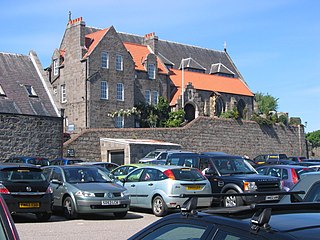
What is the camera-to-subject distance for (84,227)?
1462 cm

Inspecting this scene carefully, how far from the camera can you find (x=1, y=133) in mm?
38312

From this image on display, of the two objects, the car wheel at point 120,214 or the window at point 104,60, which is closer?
the car wheel at point 120,214

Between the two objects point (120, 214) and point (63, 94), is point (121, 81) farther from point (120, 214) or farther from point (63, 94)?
point (120, 214)

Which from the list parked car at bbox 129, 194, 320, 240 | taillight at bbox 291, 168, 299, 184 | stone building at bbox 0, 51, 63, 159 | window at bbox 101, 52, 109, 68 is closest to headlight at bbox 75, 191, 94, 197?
taillight at bbox 291, 168, 299, 184

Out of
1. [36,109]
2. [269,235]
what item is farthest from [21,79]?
[269,235]

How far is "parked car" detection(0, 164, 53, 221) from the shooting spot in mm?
15000

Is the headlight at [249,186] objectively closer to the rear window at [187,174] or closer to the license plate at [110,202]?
the rear window at [187,174]

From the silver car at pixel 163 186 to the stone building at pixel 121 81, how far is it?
113ft

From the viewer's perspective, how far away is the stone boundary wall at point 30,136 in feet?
127

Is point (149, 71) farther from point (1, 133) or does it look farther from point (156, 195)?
point (156, 195)

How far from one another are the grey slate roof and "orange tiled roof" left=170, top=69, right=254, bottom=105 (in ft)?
66.7

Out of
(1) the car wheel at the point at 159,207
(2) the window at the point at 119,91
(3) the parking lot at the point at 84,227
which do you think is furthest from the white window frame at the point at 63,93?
(1) the car wheel at the point at 159,207

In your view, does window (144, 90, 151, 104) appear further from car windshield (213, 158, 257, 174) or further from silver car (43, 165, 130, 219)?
silver car (43, 165, 130, 219)

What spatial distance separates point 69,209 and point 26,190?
1.81 metres
